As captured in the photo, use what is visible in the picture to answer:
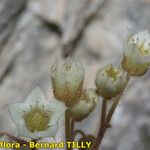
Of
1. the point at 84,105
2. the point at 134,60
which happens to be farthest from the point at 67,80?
the point at 134,60

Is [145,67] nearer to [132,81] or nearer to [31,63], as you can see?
[132,81]

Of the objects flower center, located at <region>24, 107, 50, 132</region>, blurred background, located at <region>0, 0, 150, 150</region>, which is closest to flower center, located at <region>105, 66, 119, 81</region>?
flower center, located at <region>24, 107, 50, 132</region>

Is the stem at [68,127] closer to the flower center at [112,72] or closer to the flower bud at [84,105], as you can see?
the flower bud at [84,105]

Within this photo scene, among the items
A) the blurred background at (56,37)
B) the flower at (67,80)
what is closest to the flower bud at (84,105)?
the flower at (67,80)

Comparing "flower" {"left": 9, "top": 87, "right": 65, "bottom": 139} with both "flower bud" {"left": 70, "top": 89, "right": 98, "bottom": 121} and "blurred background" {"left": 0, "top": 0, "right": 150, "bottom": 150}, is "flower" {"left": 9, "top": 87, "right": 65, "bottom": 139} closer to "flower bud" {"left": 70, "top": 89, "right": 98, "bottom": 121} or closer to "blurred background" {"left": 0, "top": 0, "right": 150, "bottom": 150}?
"flower bud" {"left": 70, "top": 89, "right": 98, "bottom": 121}

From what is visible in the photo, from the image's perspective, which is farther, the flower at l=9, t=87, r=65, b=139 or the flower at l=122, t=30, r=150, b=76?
the flower at l=122, t=30, r=150, b=76
